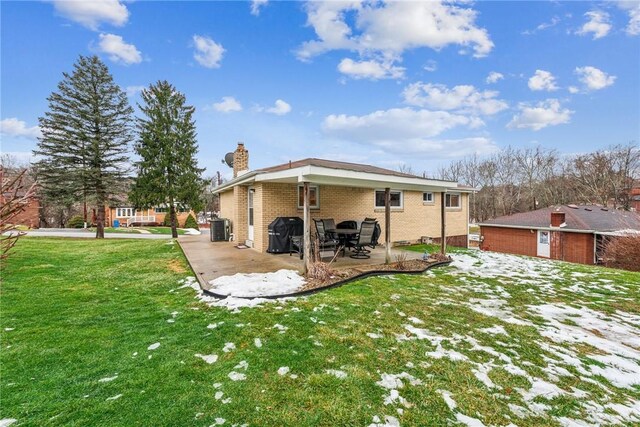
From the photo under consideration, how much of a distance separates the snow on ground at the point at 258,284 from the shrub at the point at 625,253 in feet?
50.4

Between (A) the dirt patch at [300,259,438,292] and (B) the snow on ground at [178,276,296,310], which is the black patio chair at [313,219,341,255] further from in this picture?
(B) the snow on ground at [178,276,296,310]

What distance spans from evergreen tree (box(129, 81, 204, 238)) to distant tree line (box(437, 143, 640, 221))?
94.4 ft

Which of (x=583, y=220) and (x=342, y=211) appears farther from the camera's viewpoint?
(x=583, y=220)

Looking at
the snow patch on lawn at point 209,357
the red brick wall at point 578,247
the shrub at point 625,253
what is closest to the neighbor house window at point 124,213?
the snow patch on lawn at point 209,357

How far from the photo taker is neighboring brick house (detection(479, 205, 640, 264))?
17.8 m

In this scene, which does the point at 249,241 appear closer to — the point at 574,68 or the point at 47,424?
the point at 47,424

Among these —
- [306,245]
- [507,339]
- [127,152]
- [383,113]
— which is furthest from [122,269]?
[383,113]

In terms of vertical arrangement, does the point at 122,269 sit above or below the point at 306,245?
below

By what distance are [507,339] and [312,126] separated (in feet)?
58.9

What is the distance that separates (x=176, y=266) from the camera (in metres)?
7.81

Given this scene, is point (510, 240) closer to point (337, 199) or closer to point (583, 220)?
point (583, 220)

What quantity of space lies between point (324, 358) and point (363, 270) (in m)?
4.14

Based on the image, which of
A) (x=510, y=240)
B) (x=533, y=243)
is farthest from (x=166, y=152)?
(x=533, y=243)

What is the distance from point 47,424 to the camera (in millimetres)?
2154
